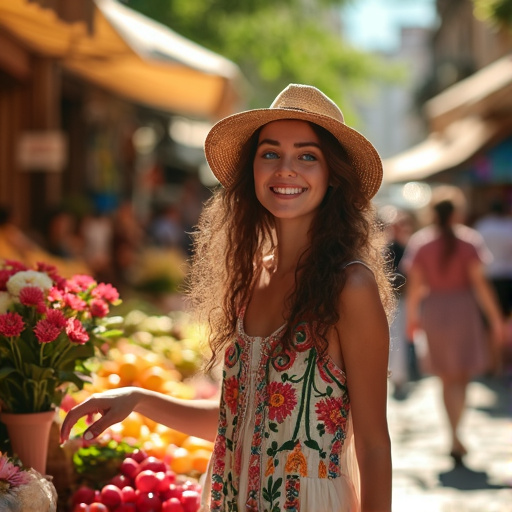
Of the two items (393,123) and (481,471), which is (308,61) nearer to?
(481,471)

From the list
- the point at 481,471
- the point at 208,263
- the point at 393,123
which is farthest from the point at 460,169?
the point at 393,123

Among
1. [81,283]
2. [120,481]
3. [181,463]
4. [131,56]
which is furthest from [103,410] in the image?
[131,56]

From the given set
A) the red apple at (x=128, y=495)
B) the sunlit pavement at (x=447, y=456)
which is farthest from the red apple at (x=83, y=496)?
the sunlit pavement at (x=447, y=456)

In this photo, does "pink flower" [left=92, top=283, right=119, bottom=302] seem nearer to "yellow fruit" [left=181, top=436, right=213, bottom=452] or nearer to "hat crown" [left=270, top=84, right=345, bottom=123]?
"hat crown" [left=270, top=84, right=345, bottom=123]

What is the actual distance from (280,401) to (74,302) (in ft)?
2.40

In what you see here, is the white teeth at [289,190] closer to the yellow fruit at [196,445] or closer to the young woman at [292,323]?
the young woman at [292,323]

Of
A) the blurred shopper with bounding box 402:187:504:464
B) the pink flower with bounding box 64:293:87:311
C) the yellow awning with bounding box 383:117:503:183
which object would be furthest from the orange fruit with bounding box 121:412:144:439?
the yellow awning with bounding box 383:117:503:183

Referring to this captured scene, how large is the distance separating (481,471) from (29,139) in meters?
5.18

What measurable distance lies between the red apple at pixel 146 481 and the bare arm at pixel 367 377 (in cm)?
103

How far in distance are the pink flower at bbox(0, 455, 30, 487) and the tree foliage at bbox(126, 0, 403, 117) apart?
1555cm

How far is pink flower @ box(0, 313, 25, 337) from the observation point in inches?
104

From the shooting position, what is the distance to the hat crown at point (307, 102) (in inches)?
106

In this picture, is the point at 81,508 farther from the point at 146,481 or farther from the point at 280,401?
the point at 280,401

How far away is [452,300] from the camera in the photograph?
7.32m
